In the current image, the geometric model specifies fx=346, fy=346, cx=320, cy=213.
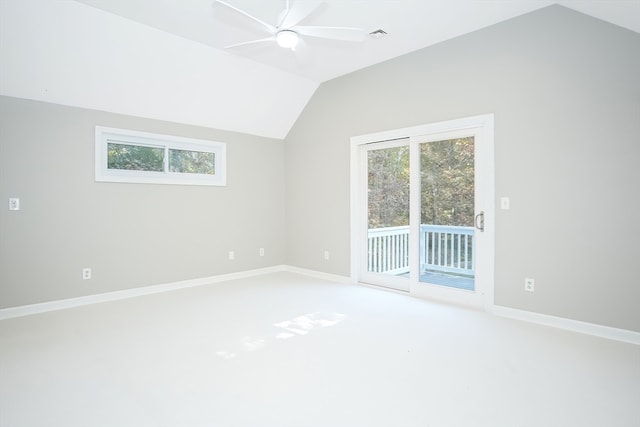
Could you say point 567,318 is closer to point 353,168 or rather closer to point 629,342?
point 629,342

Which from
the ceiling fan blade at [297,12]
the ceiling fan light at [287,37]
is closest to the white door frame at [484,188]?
Answer: the ceiling fan light at [287,37]

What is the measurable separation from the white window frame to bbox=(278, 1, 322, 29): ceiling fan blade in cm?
269

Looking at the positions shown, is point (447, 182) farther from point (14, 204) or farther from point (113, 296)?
point (14, 204)

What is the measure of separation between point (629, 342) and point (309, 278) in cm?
367

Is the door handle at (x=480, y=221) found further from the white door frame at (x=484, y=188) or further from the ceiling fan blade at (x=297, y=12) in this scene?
the ceiling fan blade at (x=297, y=12)

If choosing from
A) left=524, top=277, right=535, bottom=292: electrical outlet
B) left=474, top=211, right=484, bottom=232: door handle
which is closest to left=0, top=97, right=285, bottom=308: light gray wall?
left=474, top=211, right=484, bottom=232: door handle

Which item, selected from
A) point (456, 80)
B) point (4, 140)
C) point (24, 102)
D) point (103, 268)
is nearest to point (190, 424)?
point (103, 268)

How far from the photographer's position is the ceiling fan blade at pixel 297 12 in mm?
2279

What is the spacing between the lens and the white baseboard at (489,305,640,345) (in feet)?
9.30

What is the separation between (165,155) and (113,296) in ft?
6.17

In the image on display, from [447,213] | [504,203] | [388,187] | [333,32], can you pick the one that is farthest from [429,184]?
[333,32]

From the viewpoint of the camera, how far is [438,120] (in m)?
3.97

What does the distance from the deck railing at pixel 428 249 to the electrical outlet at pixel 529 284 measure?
56 cm

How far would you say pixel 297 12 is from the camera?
2.40 meters
